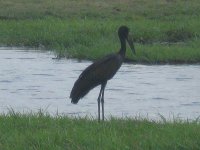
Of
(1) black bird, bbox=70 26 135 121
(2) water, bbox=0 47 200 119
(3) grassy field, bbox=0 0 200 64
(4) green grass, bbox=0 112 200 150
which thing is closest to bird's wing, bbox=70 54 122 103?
(1) black bird, bbox=70 26 135 121

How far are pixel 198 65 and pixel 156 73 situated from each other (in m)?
1.18

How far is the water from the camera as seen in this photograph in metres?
12.9

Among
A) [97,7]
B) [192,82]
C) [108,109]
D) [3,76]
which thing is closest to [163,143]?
[108,109]

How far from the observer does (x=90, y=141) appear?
859 cm

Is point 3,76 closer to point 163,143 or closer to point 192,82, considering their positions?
point 192,82

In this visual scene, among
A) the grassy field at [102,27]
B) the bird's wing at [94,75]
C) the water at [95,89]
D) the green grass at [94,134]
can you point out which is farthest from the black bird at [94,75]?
the grassy field at [102,27]

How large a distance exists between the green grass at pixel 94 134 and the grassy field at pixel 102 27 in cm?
812

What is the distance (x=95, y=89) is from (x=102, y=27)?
5.23 m

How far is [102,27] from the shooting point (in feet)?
67.5

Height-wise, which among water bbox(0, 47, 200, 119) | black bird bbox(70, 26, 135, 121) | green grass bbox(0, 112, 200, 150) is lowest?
water bbox(0, 47, 200, 119)

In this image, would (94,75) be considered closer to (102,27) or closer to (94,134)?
(94,134)

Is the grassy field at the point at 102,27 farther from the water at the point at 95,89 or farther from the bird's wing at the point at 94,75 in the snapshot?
the bird's wing at the point at 94,75

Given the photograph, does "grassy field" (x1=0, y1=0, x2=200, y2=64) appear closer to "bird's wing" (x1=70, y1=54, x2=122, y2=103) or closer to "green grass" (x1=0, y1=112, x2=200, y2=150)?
"bird's wing" (x1=70, y1=54, x2=122, y2=103)

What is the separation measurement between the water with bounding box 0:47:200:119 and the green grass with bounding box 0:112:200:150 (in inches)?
89.6
